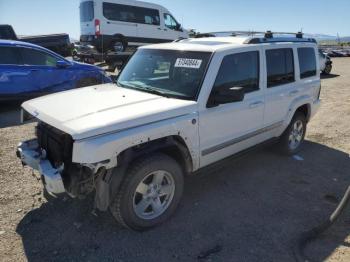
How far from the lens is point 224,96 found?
3.87 meters

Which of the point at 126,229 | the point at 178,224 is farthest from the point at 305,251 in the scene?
the point at 126,229

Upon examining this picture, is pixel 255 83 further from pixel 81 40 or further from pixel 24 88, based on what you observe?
pixel 81 40

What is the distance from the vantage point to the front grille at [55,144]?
327 cm

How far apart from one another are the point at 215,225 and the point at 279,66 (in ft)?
8.41

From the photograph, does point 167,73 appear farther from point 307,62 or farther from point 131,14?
point 131,14

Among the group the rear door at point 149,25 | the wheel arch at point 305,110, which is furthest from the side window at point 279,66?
the rear door at point 149,25

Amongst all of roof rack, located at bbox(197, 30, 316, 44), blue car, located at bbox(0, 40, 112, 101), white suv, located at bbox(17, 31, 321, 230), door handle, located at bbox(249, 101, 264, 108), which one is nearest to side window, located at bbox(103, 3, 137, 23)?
blue car, located at bbox(0, 40, 112, 101)

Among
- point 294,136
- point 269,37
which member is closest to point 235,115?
point 269,37

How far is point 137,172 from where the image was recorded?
10.9 feet

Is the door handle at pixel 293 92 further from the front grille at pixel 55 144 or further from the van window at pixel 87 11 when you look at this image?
the van window at pixel 87 11

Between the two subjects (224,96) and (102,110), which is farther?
(224,96)

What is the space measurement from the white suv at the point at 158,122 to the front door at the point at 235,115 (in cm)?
1

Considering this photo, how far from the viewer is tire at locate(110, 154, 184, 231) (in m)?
3.34

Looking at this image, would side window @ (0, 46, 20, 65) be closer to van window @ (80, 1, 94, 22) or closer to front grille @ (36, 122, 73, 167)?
front grille @ (36, 122, 73, 167)
